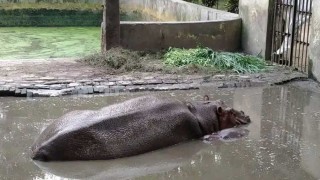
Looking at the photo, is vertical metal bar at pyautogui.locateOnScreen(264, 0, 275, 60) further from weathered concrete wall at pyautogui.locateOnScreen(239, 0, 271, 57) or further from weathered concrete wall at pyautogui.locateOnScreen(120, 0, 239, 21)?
weathered concrete wall at pyautogui.locateOnScreen(120, 0, 239, 21)

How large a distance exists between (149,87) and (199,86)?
860 millimetres

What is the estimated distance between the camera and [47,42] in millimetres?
16625

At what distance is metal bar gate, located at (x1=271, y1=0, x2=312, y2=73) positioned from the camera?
406 inches

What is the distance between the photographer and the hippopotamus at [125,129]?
18.2 ft

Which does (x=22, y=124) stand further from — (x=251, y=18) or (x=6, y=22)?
(x=6, y=22)

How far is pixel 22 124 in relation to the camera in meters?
6.88

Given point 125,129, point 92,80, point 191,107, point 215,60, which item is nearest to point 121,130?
point 125,129

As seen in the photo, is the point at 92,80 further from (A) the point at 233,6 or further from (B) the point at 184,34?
(A) the point at 233,6

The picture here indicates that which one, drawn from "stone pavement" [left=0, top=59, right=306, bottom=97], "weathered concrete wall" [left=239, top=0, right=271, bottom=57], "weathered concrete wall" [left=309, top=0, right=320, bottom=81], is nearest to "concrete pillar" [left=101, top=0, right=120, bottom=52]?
"stone pavement" [left=0, top=59, right=306, bottom=97]

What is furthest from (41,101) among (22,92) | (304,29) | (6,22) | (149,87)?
(6,22)

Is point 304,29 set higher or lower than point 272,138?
higher

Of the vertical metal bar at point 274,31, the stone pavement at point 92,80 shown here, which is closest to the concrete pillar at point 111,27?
the stone pavement at point 92,80

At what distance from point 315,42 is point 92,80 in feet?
13.3

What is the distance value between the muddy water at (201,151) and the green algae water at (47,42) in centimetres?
614
